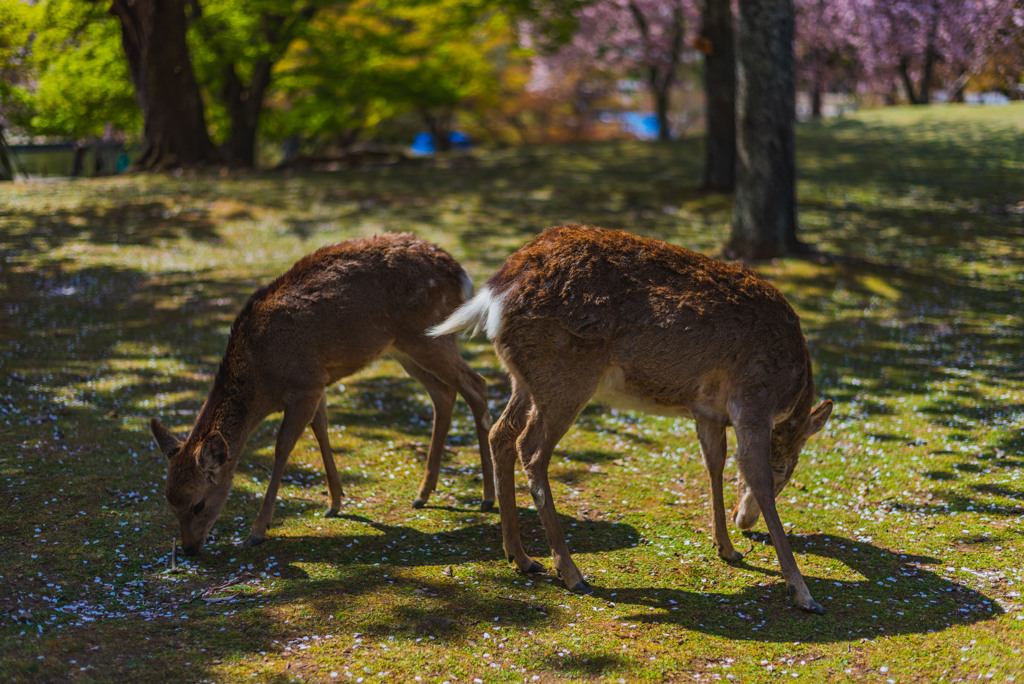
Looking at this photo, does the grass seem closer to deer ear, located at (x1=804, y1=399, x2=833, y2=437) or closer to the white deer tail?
deer ear, located at (x1=804, y1=399, x2=833, y2=437)

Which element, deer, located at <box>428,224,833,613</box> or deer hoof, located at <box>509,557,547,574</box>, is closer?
deer, located at <box>428,224,833,613</box>

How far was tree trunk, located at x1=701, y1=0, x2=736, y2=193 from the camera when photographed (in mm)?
16469

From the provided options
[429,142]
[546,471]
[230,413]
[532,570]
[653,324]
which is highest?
[429,142]

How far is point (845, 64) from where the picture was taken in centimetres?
3606

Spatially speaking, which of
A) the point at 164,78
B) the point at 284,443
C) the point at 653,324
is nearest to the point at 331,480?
the point at 284,443

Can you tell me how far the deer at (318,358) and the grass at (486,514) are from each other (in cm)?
41

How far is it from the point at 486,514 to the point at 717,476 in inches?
75.9

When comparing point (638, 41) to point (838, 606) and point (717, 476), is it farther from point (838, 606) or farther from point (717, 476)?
point (838, 606)

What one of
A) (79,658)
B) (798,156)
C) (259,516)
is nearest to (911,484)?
(259,516)

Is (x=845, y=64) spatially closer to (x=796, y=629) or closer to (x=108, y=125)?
(x=108, y=125)

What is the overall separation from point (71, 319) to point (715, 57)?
1246cm

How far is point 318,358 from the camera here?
647cm

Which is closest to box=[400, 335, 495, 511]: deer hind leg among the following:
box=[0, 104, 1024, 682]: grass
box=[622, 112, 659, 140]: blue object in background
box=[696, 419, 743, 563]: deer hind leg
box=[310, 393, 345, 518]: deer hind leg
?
box=[0, 104, 1024, 682]: grass

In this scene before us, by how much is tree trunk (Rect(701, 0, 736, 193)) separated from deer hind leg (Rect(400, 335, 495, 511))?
442 inches
